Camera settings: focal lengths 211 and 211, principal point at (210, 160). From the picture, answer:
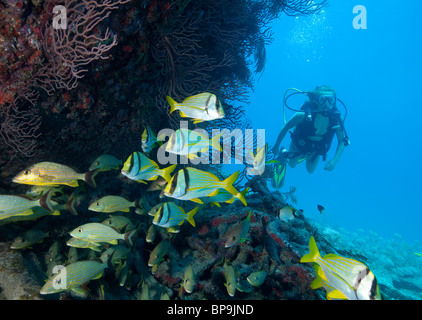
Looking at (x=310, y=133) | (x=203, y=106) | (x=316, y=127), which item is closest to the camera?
(x=203, y=106)

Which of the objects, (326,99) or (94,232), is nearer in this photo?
(94,232)

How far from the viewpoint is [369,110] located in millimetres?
136750

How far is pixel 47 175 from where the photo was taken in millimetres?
2557

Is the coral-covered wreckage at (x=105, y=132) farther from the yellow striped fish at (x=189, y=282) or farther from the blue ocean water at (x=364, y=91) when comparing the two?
the blue ocean water at (x=364, y=91)

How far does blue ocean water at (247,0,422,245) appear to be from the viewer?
8762cm

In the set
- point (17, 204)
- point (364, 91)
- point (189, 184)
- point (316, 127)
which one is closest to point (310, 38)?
point (364, 91)

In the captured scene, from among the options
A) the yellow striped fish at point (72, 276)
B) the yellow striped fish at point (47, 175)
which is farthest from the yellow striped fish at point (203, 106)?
the yellow striped fish at point (72, 276)

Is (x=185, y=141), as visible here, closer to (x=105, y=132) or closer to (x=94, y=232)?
(x=94, y=232)

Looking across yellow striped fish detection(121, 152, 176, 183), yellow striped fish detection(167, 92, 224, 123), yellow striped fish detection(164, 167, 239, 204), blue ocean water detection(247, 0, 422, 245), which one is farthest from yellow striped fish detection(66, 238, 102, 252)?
blue ocean water detection(247, 0, 422, 245)

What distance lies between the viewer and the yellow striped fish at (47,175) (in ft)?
8.10

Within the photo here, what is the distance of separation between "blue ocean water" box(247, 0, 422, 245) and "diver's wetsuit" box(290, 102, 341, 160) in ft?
241

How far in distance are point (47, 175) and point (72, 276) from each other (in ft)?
3.98

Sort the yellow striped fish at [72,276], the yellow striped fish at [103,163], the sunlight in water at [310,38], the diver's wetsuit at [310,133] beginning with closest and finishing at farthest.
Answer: the yellow striped fish at [72,276], the yellow striped fish at [103,163], the diver's wetsuit at [310,133], the sunlight in water at [310,38]

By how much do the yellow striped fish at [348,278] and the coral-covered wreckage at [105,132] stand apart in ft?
4.84
